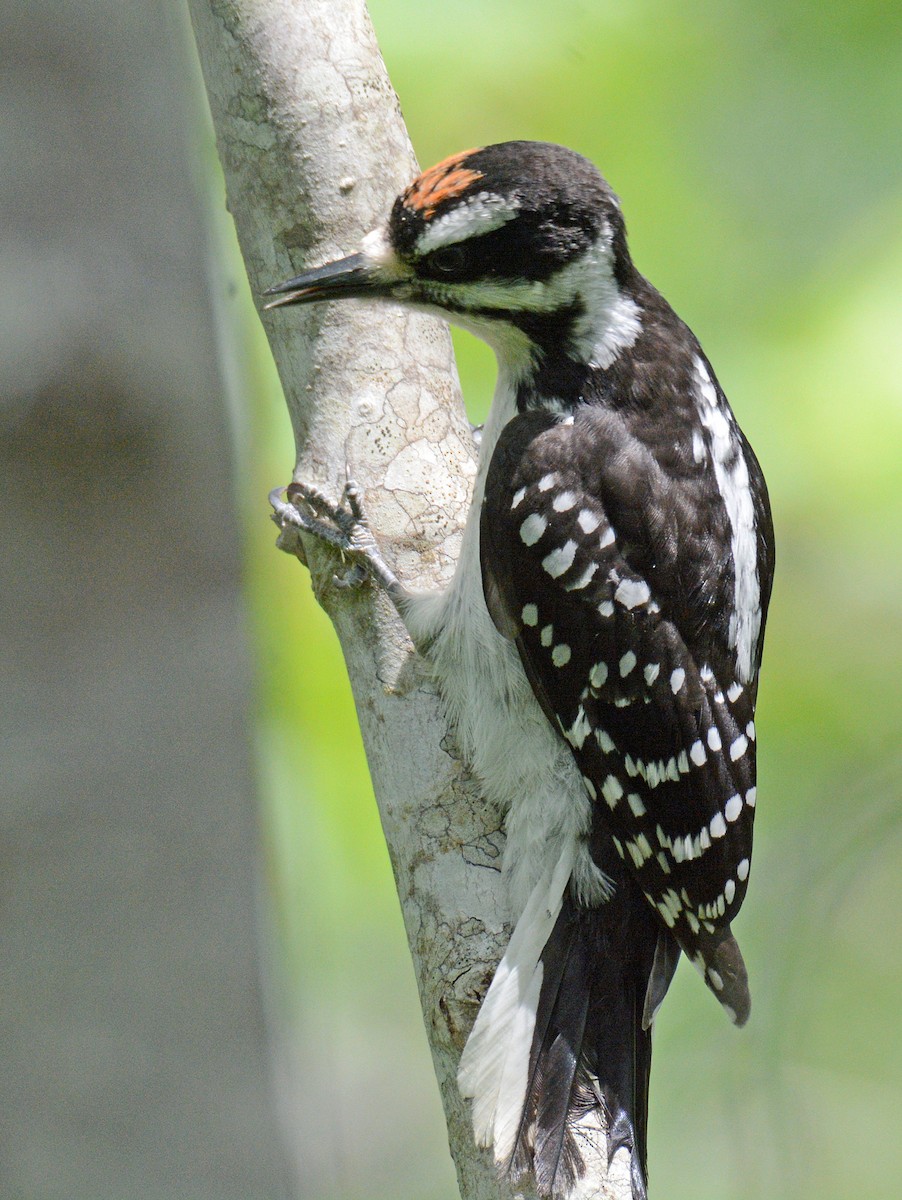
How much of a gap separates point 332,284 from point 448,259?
0.61 ft

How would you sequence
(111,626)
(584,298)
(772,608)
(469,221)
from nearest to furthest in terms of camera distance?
(469,221) → (584,298) → (111,626) → (772,608)

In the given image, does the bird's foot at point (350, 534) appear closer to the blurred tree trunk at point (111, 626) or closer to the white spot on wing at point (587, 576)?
the white spot on wing at point (587, 576)

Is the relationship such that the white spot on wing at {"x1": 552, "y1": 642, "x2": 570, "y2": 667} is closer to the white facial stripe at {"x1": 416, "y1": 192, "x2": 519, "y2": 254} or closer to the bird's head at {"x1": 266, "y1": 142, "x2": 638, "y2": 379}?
the bird's head at {"x1": 266, "y1": 142, "x2": 638, "y2": 379}

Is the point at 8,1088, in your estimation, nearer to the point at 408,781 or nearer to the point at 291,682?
the point at 291,682

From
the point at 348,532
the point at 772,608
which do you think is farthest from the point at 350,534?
the point at 772,608

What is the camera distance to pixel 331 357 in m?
1.82

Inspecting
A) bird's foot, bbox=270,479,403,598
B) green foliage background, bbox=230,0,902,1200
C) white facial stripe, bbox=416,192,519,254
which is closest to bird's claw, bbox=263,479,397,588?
bird's foot, bbox=270,479,403,598

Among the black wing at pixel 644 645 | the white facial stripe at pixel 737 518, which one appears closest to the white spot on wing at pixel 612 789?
the black wing at pixel 644 645

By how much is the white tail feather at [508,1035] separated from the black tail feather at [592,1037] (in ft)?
0.09

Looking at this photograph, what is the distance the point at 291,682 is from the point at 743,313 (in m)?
1.77

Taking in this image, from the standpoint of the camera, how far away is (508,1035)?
1554 millimetres

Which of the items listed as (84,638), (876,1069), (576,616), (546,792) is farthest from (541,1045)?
(876,1069)

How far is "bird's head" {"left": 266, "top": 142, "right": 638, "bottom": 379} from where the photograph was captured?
1657 millimetres

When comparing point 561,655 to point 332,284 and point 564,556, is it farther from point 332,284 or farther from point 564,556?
point 332,284
